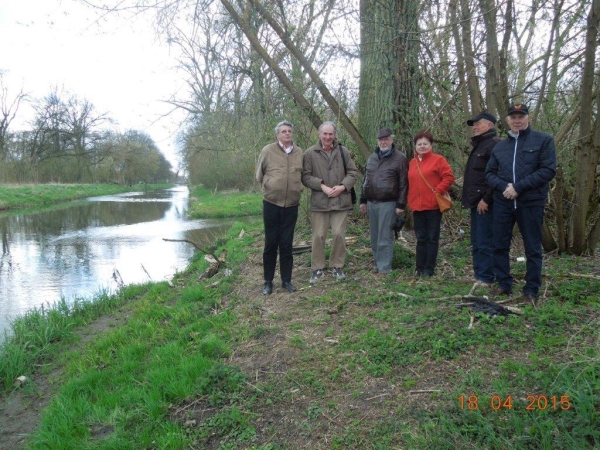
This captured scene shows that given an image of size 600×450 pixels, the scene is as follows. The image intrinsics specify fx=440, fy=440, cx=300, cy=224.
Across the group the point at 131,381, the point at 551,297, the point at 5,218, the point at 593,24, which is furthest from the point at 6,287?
the point at 5,218

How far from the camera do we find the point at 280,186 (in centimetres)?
487

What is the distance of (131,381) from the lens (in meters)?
4.17

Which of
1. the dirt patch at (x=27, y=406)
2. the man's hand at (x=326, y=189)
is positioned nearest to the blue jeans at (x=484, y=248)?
the man's hand at (x=326, y=189)

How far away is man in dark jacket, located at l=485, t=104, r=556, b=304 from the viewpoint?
12.2 ft

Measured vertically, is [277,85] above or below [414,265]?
above

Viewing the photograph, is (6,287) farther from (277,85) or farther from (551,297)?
(551,297)

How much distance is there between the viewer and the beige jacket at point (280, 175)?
16.0 ft

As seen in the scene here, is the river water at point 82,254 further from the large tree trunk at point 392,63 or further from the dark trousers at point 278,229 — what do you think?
the large tree trunk at point 392,63

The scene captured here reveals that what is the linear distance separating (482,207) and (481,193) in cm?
15

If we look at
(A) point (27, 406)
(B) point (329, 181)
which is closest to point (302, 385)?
(B) point (329, 181)

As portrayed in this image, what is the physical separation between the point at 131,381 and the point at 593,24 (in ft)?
18.4

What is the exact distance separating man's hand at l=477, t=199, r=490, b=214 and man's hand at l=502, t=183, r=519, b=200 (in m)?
0.47

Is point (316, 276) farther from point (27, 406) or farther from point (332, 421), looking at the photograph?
point (27, 406)

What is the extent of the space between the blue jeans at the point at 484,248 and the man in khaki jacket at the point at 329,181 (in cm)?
142
